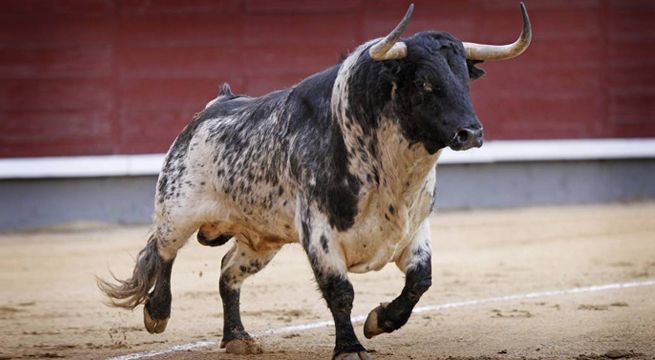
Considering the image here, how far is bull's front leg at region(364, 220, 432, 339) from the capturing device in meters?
3.90

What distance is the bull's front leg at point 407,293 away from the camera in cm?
390

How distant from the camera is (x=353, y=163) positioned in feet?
12.8

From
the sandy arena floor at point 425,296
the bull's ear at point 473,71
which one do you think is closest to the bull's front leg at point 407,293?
the sandy arena floor at point 425,296

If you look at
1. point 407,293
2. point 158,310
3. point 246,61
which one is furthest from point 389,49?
point 246,61

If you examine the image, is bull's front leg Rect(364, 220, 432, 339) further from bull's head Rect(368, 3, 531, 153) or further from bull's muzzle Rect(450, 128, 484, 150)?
bull's muzzle Rect(450, 128, 484, 150)

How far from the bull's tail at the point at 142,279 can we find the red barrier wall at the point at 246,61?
4087mm

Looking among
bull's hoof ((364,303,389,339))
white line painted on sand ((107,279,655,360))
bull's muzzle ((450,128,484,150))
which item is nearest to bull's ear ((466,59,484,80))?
bull's muzzle ((450,128,484,150))

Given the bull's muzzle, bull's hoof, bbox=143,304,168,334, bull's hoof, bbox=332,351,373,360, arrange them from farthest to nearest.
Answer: bull's hoof, bbox=143,304,168,334
bull's hoof, bbox=332,351,373,360
the bull's muzzle

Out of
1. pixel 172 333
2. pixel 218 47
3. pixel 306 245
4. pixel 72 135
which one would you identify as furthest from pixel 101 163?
pixel 306 245

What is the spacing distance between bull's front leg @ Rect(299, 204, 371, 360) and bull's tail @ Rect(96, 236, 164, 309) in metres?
0.94

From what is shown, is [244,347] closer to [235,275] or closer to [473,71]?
[235,275]

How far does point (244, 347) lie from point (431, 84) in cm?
122

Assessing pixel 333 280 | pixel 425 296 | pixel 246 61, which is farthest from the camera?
pixel 246 61

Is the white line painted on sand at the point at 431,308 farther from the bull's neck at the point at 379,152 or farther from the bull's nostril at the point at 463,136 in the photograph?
the bull's nostril at the point at 463,136
